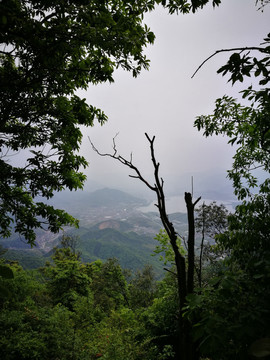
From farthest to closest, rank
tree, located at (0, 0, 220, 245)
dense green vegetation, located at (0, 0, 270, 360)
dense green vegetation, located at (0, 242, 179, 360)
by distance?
dense green vegetation, located at (0, 242, 179, 360) < tree, located at (0, 0, 220, 245) < dense green vegetation, located at (0, 0, 270, 360)

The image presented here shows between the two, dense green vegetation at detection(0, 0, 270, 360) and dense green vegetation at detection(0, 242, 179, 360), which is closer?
dense green vegetation at detection(0, 0, 270, 360)

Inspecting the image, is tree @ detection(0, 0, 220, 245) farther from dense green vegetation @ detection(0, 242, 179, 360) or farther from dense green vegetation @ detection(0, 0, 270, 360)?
dense green vegetation @ detection(0, 242, 179, 360)

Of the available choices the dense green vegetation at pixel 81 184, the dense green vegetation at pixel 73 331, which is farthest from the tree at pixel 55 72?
the dense green vegetation at pixel 73 331

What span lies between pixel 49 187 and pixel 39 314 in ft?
14.5

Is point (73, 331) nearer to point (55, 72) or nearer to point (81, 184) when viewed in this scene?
point (81, 184)

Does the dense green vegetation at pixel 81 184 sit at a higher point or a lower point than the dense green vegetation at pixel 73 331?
higher

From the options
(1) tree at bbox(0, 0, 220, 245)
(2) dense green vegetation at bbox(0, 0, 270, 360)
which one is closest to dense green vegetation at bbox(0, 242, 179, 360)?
(2) dense green vegetation at bbox(0, 0, 270, 360)

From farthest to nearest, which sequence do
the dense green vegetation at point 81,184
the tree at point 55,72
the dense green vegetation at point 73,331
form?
1. the dense green vegetation at point 73,331
2. the tree at point 55,72
3. the dense green vegetation at point 81,184

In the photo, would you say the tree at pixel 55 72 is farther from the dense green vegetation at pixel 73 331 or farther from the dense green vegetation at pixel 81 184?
the dense green vegetation at pixel 73 331

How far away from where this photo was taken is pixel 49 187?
5000 mm

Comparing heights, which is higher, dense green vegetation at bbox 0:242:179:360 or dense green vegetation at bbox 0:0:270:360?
dense green vegetation at bbox 0:0:270:360

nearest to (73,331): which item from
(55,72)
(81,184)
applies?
(81,184)

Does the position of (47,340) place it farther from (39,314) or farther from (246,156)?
(246,156)

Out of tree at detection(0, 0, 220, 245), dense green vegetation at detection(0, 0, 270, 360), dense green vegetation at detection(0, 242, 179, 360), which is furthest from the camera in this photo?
dense green vegetation at detection(0, 242, 179, 360)
